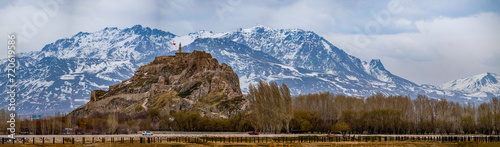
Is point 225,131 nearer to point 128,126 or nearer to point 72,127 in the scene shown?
point 128,126

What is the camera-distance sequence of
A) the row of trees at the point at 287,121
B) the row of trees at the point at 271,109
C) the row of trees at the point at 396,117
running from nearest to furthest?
the row of trees at the point at 271,109, the row of trees at the point at 287,121, the row of trees at the point at 396,117

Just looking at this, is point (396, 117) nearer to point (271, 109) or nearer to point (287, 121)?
point (287, 121)

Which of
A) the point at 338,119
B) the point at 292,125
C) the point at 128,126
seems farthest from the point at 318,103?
the point at 128,126

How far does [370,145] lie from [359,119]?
164 ft

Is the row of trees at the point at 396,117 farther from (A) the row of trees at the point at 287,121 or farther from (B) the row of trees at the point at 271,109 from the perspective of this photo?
(B) the row of trees at the point at 271,109

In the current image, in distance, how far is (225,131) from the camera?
153375 millimetres

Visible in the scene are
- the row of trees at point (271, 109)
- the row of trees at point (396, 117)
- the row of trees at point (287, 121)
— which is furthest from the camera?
the row of trees at point (396, 117)

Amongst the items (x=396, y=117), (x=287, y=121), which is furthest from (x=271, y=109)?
(x=396, y=117)

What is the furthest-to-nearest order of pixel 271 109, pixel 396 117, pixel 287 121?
pixel 396 117 → pixel 271 109 → pixel 287 121

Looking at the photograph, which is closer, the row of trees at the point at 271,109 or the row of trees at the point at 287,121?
the row of trees at the point at 271,109

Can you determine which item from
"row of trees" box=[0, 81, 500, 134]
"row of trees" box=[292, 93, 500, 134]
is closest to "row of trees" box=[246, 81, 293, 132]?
"row of trees" box=[0, 81, 500, 134]

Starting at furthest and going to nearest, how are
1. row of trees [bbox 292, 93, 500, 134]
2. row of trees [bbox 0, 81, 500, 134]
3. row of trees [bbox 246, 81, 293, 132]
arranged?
row of trees [bbox 292, 93, 500, 134] → row of trees [bbox 0, 81, 500, 134] → row of trees [bbox 246, 81, 293, 132]

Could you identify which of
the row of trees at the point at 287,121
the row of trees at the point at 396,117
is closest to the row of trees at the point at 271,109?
the row of trees at the point at 287,121

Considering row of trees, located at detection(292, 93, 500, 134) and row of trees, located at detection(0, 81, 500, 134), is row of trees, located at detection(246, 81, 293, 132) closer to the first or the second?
row of trees, located at detection(0, 81, 500, 134)
